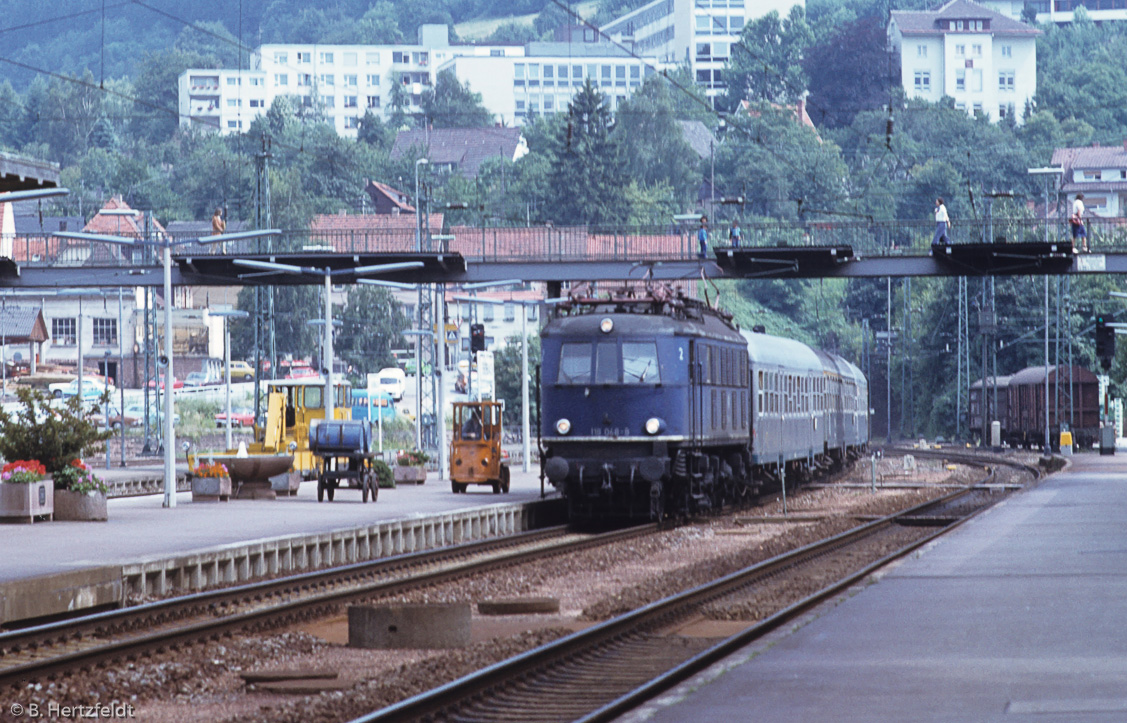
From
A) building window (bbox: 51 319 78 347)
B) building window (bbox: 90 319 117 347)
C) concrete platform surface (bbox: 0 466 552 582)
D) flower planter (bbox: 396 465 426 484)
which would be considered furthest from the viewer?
building window (bbox: 51 319 78 347)

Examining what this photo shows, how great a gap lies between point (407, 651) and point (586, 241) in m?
43.6

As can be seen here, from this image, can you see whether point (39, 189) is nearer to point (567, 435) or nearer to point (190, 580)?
point (190, 580)

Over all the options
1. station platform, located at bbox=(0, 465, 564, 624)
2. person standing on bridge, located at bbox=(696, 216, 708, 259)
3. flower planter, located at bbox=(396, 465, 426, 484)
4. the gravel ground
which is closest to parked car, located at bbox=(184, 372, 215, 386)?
person standing on bridge, located at bbox=(696, 216, 708, 259)

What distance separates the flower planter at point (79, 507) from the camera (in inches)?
1134

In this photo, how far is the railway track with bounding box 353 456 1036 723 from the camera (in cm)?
1191

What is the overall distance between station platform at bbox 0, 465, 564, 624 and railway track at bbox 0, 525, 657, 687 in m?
0.66

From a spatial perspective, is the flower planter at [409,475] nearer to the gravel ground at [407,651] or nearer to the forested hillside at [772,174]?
the gravel ground at [407,651]

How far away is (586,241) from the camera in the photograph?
58.6 metres

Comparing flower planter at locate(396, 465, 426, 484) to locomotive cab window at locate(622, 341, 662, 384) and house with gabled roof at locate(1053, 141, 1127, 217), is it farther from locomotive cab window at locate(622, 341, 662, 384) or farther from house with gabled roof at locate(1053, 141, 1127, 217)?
house with gabled roof at locate(1053, 141, 1127, 217)

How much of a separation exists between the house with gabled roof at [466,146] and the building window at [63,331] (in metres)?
69.6

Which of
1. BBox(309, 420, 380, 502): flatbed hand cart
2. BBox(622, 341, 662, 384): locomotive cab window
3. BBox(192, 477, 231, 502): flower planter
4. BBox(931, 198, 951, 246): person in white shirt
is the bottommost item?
BBox(192, 477, 231, 502): flower planter

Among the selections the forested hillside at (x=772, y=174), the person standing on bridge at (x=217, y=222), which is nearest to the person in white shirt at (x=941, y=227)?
the person standing on bridge at (x=217, y=222)

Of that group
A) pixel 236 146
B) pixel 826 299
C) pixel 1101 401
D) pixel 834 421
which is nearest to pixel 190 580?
pixel 834 421

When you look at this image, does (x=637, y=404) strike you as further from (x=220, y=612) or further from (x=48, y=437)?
(x=220, y=612)
